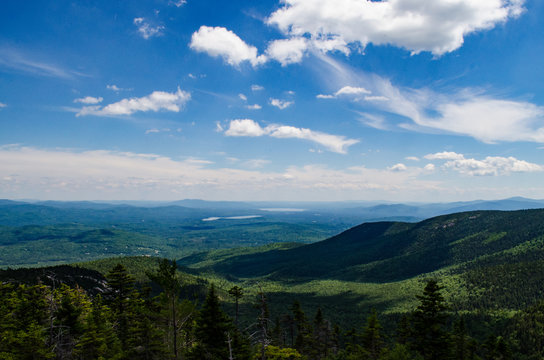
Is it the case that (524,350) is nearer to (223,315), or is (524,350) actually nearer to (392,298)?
(392,298)

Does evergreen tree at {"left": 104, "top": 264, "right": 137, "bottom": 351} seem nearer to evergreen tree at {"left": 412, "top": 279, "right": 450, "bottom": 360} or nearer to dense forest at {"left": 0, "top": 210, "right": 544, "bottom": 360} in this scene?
dense forest at {"left": 0, "top": 210, "right": 544, "bottom": 360}

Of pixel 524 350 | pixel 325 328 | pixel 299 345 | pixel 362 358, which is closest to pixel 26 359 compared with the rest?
pixel 362 358

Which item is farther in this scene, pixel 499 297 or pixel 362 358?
pixel 499 297

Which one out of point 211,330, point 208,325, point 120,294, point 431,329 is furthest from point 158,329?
point 431,329

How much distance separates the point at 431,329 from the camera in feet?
99.9

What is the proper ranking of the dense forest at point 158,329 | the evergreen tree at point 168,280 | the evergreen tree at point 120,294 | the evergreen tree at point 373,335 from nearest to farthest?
the evergreen tree at point 168,280 < the dense forest at point 158,329 < the evergreen tree at point 120,294 < the evergreen tree at point 373,335

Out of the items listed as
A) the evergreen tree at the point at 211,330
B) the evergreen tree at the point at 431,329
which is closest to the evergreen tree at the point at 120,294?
the evergreen tree at the point at 211,330

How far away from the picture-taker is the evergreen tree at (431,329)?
30219 mm

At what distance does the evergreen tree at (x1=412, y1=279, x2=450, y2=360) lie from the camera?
30.2m

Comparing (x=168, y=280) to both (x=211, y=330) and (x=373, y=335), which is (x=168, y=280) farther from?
(x=373, y=335)

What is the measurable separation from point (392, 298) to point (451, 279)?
4714 centimetres

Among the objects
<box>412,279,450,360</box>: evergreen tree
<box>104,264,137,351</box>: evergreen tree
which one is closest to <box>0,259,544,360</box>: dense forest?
<box>412,279,450,360</box>: evergreen tree

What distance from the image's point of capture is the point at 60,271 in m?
108

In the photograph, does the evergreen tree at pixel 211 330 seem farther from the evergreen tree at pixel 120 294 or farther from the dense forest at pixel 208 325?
the evergreen tree at pixel 120 294
